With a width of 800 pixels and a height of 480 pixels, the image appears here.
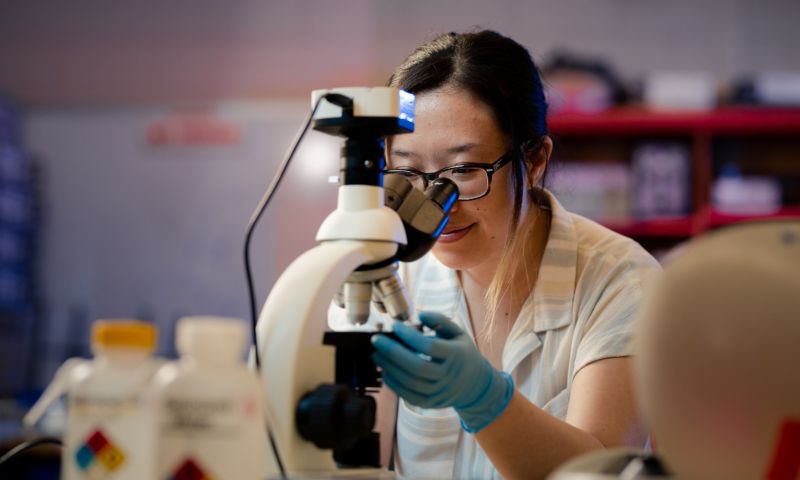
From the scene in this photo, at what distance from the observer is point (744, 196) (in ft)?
12.6

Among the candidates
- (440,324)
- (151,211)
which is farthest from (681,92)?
(440,324)

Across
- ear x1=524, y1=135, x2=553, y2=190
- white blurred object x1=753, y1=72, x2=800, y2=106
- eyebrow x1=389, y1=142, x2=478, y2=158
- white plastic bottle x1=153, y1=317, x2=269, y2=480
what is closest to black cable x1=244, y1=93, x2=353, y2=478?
white plastic bottle x1=153, y1=317, x2=269, y2=480

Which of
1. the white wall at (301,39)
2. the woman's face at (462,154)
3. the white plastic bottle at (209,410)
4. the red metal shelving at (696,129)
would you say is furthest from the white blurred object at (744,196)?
the white plastic bottle at (209,410)

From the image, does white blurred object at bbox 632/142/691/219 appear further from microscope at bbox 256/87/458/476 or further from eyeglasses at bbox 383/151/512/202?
microscope at bbox 256/87/458/476

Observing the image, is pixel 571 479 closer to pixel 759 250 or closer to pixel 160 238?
pixel 759 250

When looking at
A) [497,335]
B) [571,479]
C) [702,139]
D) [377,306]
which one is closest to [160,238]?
[702,139]

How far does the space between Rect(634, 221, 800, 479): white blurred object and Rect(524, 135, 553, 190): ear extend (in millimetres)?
1027

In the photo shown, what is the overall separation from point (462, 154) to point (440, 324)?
1.69 feet

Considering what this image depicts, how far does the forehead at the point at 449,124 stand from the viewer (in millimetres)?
1562

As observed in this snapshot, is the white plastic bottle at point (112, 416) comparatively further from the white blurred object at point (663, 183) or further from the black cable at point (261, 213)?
the white blurred object at point (663, 183)

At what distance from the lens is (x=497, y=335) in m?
1.77

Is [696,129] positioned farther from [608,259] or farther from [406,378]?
[406,378]

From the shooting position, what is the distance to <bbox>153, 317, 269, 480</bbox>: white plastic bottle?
0.72 metres

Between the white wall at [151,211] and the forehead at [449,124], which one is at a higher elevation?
the forehead at [449,124]
